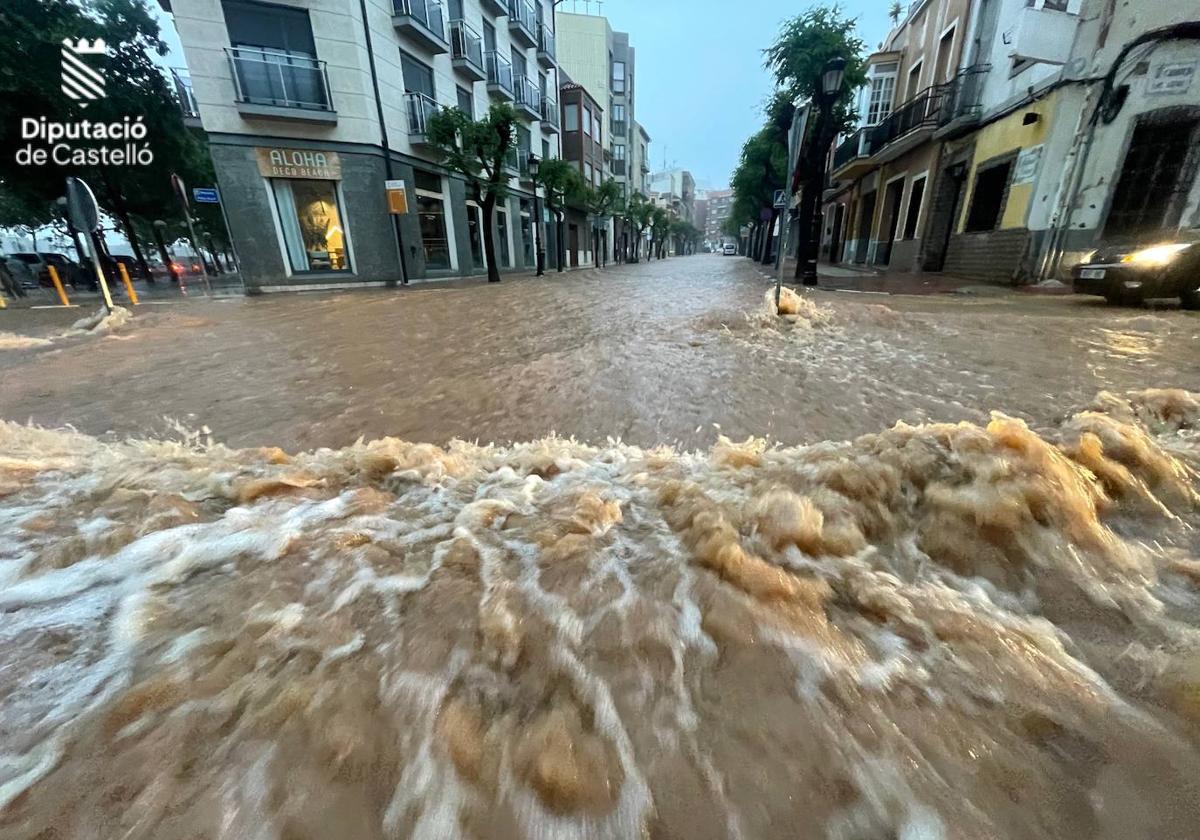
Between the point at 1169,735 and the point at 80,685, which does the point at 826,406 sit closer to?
the point at 1169,735

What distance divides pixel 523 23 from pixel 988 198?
20863 mm

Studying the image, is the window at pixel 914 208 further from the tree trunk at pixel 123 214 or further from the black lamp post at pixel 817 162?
the tree trunk at pixel 123 214

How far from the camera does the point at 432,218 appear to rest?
56.6 feet

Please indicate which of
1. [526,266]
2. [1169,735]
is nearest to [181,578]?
[1169,735]

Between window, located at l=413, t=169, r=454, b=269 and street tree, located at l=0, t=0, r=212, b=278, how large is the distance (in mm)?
8087

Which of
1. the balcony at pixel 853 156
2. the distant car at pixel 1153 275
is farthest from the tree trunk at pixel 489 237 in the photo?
the distant car at pixel 1153 275

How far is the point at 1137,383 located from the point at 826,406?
2372mm

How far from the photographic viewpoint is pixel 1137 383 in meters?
3.55

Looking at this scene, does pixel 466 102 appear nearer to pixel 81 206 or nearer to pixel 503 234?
pixel 503 234

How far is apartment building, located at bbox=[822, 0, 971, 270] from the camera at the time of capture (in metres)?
13.9

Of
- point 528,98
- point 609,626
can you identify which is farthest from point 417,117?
point 609,626

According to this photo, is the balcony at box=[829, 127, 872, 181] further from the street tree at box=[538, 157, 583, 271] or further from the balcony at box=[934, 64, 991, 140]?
the street tree at box=[538, 157, 583, 271]

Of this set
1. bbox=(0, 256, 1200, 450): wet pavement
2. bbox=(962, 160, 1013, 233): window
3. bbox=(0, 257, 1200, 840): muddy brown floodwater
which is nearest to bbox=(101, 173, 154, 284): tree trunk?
bbox=(0, 256, 1200, 450): wet pavement

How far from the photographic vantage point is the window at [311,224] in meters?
13.6
